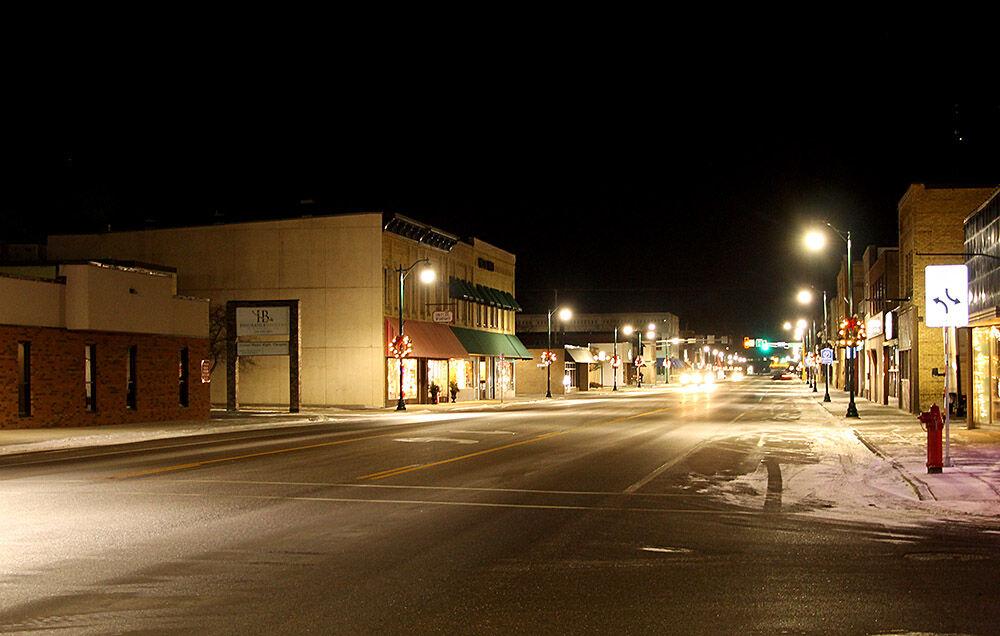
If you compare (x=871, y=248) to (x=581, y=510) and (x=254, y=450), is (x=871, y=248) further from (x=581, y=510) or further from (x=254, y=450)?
(x=581, y=510)

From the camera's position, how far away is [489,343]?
72.7 meters

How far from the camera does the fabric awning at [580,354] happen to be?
335 feet

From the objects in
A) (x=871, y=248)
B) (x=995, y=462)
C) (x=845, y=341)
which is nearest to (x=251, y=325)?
(x=845, y=341)

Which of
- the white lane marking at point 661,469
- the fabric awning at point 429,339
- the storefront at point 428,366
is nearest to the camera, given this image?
the white lane marking at point 661,469

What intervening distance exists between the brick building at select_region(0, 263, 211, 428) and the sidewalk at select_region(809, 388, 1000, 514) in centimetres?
2642

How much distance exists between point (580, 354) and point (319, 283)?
166ft

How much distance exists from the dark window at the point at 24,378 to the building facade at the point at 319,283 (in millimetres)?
19206

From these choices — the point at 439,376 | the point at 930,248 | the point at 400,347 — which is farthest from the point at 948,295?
the point at 439,376

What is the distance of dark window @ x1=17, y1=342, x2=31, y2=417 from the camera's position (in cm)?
3588

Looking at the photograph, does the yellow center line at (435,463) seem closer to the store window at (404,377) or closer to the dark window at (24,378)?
the dark window at (24,378)

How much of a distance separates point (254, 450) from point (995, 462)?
53.1 ft

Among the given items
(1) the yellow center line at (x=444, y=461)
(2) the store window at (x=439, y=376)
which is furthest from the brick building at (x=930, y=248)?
(2) the store window at (x=439, y=376)

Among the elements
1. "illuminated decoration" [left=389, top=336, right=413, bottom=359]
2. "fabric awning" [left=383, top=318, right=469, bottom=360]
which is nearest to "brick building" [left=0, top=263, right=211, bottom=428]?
"illuminated decoration" [left=389, top=336, right=413, bottom=359]

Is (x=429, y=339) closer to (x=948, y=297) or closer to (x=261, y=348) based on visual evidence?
(x=261, y=348)
